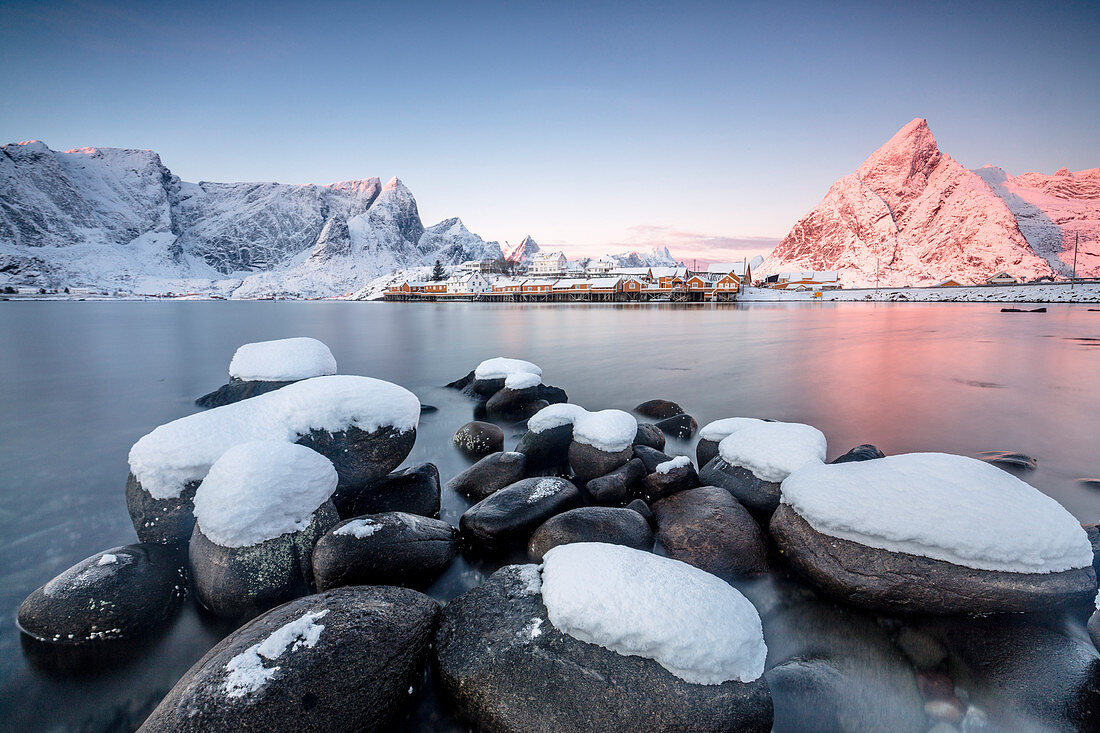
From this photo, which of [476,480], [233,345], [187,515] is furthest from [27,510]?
[233,345]

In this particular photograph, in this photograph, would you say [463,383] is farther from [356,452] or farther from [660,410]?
[356,452]

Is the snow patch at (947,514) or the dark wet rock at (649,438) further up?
the snow patch at (947,514)

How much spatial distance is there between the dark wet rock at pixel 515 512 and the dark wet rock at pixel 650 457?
128cm

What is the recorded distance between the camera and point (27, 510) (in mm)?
5336

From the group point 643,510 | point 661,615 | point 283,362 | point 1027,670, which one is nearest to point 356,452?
point 643,510

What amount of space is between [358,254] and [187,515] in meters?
191

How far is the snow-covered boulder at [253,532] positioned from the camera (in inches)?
128

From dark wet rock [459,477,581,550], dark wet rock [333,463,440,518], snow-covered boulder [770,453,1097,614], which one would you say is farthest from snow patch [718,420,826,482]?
dark wet rock [333,463,440,518]

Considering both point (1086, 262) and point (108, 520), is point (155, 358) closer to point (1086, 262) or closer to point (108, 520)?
point (108, 520)

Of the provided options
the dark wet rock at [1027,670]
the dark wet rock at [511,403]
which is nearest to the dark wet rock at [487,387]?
the dark wet rock at [511,403]

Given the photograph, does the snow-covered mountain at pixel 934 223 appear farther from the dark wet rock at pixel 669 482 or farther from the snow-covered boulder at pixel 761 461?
the dark wet rock at pixel 669 482

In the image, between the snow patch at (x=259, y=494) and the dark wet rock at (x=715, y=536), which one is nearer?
the snow patch at (x=259, y=494)

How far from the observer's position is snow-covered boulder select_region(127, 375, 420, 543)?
12.6 feet

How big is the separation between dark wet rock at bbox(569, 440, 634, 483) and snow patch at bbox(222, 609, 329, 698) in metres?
3.63
